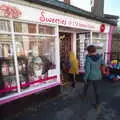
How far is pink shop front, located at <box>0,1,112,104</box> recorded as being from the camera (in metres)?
3.86

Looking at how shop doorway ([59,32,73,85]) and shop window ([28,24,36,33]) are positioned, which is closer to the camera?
shop window ([28,24,36,33])

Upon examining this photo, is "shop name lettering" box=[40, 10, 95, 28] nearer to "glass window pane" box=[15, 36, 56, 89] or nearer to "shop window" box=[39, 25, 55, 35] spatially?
"shop window" box=[39, 25, 55, 35]

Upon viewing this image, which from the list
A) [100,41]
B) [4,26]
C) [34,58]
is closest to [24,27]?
A: [4,26]

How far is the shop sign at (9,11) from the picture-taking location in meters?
3.50

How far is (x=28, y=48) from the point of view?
15.1 ft

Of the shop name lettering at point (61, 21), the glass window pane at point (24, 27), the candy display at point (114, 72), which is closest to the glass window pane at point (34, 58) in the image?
the glass window pane at point (24, 27)

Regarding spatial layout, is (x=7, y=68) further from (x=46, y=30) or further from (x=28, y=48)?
(x=46, y=30)

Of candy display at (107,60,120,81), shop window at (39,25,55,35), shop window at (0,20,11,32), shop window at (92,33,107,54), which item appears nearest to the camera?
shop window at (0,20,11,32)

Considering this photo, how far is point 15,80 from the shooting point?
13.8 ft

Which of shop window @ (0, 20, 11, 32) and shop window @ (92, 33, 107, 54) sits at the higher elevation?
shop window @ (0, 20, 11, 32)

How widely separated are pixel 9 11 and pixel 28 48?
1.32 m

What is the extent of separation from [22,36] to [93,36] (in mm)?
4214

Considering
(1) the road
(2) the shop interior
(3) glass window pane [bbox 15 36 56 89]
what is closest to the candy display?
(2) the shop interior


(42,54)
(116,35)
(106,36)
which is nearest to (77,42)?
(106,36)
